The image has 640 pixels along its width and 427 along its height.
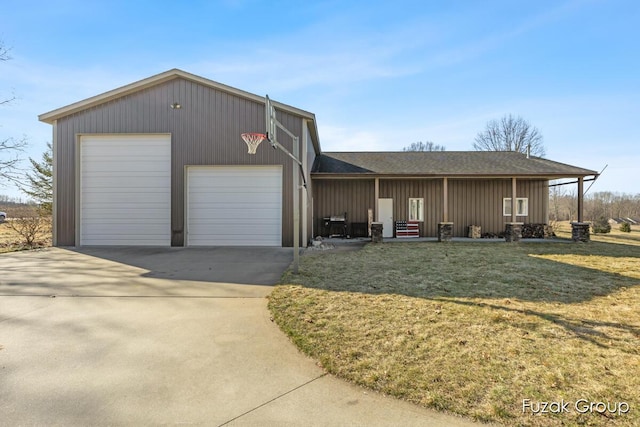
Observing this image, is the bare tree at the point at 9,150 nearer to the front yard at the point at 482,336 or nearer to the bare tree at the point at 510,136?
the front yard at the point at 482,336

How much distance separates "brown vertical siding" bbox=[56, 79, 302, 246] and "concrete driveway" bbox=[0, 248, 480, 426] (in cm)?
596

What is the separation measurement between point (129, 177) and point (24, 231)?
5163 millimetres

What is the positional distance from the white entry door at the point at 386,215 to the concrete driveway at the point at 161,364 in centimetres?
989

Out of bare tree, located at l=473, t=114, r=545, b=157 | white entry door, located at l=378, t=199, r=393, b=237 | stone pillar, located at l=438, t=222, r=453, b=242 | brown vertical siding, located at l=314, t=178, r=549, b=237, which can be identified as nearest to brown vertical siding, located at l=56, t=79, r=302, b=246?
brown vertical siding, located at l=314, t=178, r=549, b=237

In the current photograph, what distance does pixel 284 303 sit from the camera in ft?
14.3

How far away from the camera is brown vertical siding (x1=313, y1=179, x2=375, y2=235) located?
1448 cm

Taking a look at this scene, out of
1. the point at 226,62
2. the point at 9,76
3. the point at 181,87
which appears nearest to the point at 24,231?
the point at 9,76

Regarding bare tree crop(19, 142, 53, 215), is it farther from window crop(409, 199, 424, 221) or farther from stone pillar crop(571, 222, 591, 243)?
stone pillar crop(571, 222, 591, 243)

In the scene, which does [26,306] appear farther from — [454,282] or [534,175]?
[534,175]

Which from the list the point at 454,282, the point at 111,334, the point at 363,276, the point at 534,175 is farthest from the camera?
the point at 534,175

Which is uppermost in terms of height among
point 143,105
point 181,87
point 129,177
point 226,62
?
point 226,62

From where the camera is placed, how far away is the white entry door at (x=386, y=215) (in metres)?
14.4

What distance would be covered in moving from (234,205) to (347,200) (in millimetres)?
5774

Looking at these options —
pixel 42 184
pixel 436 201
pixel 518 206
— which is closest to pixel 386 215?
pixel 436 201
